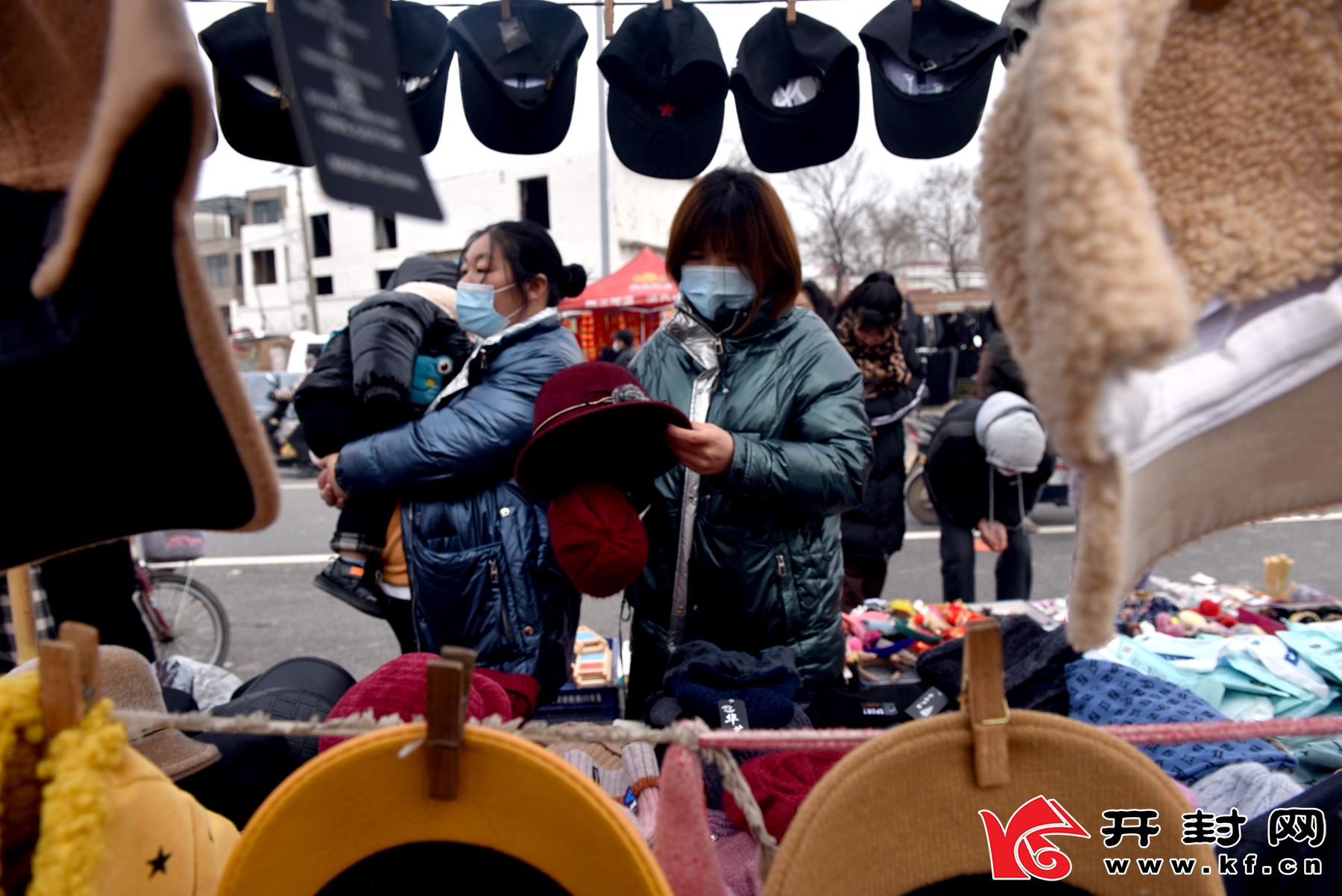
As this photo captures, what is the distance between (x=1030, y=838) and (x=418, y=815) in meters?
0.52

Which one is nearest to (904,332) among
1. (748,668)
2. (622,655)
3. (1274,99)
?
(622,655)

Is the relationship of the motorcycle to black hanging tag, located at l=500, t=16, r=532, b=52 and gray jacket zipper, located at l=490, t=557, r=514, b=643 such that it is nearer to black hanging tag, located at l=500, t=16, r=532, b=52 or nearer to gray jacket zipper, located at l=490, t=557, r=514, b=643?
black hanging tag, located at l=500, t=16, r=532, b=52

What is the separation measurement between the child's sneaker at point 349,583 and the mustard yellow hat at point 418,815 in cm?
139

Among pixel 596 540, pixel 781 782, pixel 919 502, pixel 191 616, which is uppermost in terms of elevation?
pixel 596 540

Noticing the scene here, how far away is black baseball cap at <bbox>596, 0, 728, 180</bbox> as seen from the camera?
84.4 inches

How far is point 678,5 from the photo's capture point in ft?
7.07

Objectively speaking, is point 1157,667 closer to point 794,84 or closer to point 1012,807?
point 1012,807

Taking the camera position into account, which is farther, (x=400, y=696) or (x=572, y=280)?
(x=572, y=280)

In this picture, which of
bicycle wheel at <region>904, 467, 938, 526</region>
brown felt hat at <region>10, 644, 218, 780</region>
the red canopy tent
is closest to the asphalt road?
bicycle wheel at <region>904, 467, 938, 526</region>

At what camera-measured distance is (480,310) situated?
2047 mm

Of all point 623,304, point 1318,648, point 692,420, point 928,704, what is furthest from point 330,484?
point 623,304

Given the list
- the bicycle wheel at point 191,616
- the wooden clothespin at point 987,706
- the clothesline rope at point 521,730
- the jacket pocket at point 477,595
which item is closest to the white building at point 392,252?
the bicycle wheel at point 191,616

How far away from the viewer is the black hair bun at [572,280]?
2.19m

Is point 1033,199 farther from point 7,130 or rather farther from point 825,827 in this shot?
point 7,130
